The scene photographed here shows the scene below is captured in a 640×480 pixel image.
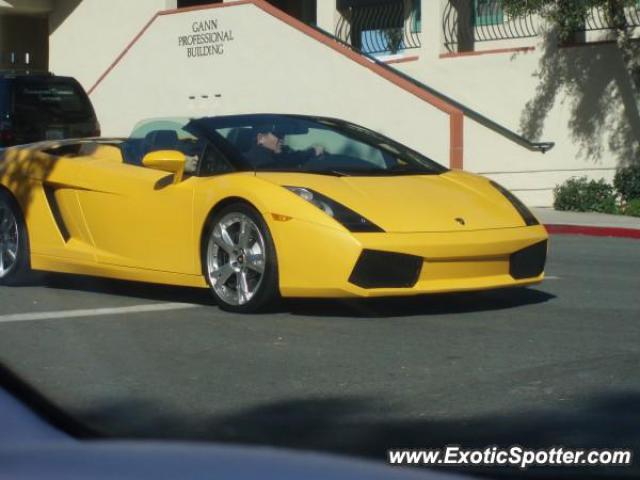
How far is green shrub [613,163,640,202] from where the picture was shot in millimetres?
17078

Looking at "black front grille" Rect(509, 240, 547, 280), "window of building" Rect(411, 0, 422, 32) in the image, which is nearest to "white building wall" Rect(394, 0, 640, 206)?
"window of building" Rect(411, 0, 422, 32)

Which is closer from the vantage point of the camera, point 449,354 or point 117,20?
point 449,354

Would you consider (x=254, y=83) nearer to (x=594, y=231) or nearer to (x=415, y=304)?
(x=594, y=231)

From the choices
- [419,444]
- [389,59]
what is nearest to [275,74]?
[389,59]

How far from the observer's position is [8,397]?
2.14 m

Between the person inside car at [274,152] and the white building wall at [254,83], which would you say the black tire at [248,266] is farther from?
the white building wall at [254,83]

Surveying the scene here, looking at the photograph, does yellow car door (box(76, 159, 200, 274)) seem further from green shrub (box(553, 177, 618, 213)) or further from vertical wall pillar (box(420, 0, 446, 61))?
vertical wall pillar (box(420, 0, 446, 61))

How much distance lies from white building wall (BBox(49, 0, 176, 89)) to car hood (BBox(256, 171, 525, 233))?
61.3 ft

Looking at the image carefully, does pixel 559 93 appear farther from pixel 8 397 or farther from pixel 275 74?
pixel 8 397

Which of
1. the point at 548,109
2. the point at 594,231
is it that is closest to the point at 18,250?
the point at 594,231

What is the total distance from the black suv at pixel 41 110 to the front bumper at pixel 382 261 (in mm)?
11811

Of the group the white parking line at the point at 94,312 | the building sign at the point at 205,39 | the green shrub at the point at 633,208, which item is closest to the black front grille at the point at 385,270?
the white parking line at the point at 94,312

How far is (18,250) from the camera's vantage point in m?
8.99

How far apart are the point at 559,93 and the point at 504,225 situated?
36.5ft
